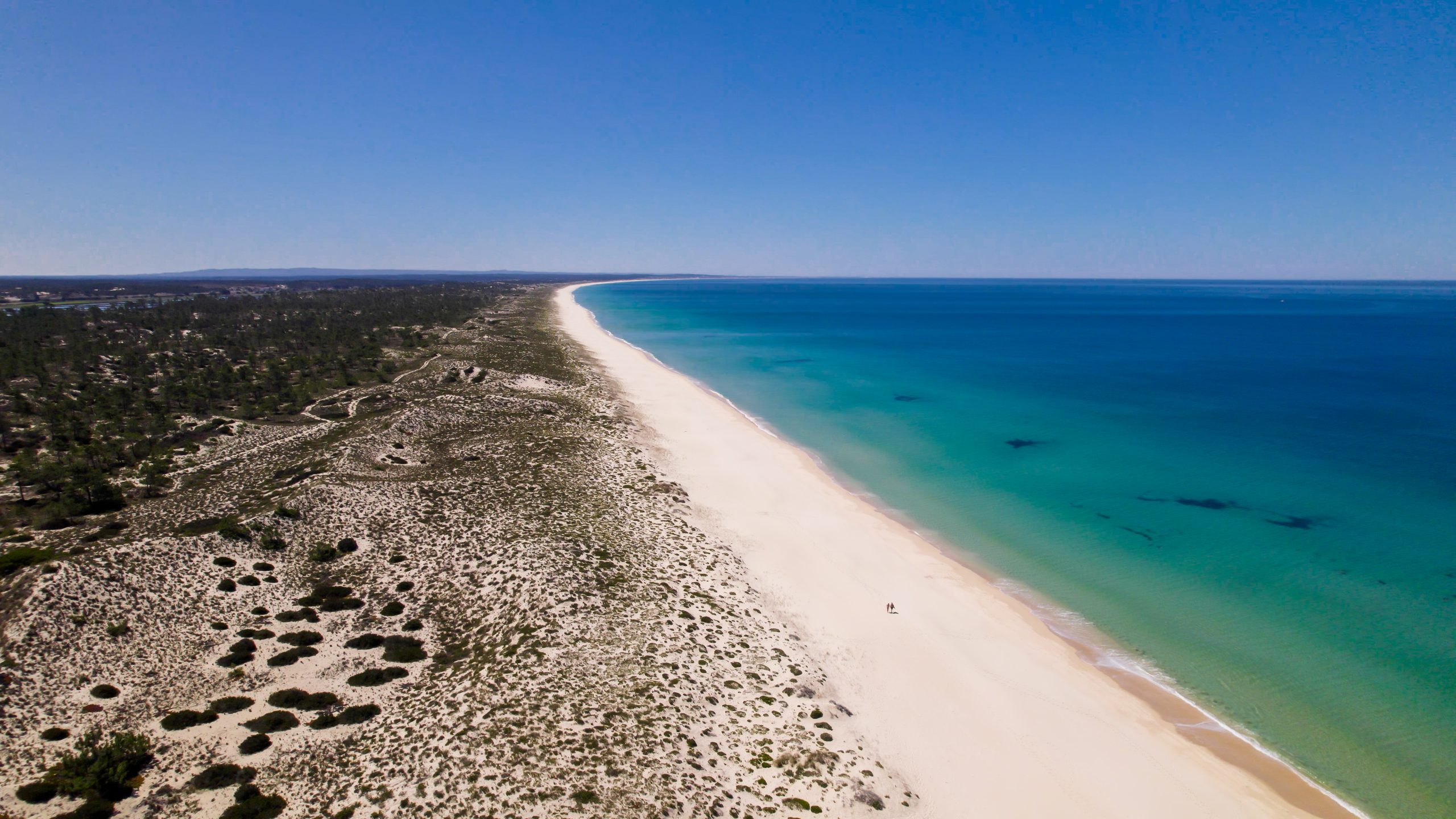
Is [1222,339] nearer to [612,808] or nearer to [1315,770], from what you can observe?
[1315,770]

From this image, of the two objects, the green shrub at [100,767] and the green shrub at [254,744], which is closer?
the green shrub at [100,767]

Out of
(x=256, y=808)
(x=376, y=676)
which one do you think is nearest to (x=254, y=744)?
(x=256, y=808)

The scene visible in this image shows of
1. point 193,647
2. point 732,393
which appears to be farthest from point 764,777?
point 732,393

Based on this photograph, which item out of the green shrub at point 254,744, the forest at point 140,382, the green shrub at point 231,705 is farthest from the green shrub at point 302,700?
the forest at point 140,382

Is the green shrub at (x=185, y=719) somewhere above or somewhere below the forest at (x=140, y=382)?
below

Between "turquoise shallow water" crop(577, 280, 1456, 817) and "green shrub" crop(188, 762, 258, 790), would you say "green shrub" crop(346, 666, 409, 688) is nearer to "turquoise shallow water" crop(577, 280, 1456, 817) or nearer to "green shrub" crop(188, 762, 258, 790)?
"green shrub" crop(188, 762, 258, 790)

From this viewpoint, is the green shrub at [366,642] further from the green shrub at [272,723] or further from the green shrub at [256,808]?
the green shrub at [256,808]
